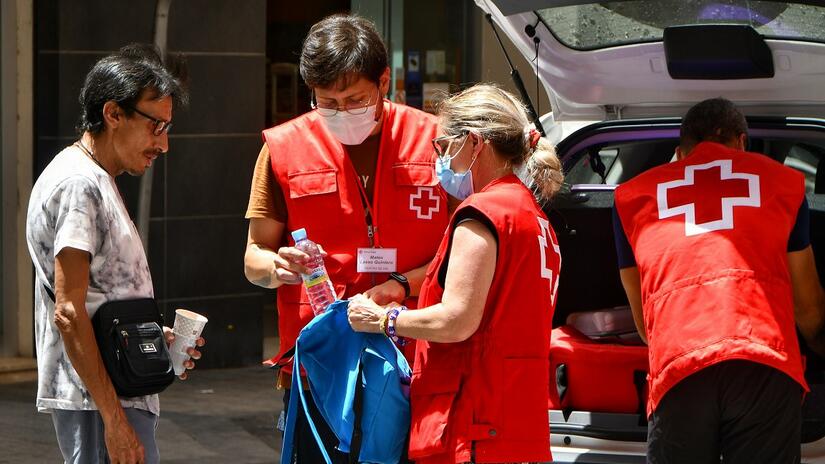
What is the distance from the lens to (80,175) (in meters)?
3.54

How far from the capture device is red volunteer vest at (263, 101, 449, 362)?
4.02 m

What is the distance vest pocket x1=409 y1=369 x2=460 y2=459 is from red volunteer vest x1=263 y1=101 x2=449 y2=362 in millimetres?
542

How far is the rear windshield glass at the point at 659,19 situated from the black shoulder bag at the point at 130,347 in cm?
212

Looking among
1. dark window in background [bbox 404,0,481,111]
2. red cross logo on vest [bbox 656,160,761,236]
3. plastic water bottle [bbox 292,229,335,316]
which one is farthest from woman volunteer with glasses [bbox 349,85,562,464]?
dark window in background [bbox 404,0,481,111]

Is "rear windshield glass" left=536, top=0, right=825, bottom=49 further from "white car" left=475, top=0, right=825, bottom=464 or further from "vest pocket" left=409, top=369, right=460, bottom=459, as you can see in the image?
"vest pocket" left=409, top=369, right=460, bottom=459

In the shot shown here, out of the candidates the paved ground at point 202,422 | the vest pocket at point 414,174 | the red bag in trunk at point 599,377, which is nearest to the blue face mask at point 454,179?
the vest pocket at point 414,174

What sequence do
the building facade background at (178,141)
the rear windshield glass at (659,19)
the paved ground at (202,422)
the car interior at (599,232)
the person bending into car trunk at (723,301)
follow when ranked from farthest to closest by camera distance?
the building facade background at (178,141) → the paved ground at (202,422) → the rear windshield glass at (659,19) → the car interior at (599,232) → the person bending into car trunk at (723,301)

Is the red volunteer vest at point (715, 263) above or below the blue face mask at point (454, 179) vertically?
below

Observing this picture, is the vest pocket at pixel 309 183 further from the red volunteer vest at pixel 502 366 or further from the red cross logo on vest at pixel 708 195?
the red cross logo on vest at pixel 708 195

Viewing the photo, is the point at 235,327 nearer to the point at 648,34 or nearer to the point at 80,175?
the point at 648,34

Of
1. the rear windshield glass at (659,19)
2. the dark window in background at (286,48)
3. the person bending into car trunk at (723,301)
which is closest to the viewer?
the person bending into car trunk at (723,301)

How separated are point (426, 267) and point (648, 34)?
1630mm

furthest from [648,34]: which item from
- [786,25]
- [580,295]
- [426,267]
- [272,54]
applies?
[272,54]

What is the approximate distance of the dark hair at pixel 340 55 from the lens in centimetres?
390
